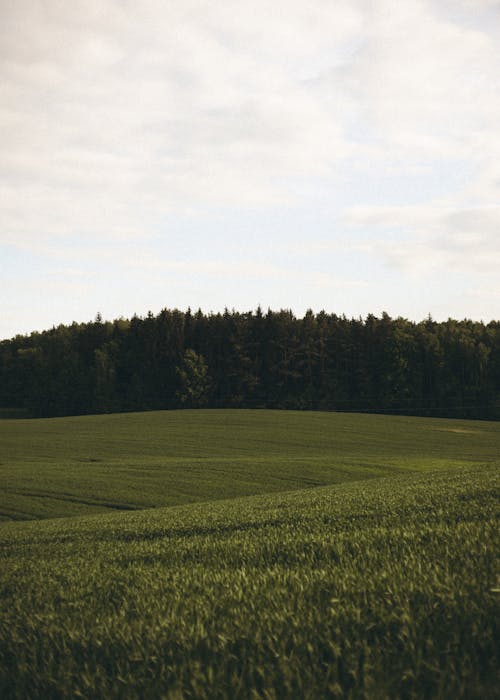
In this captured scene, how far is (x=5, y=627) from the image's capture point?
5.82 meters

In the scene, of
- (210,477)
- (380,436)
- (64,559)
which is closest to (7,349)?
(380,436)

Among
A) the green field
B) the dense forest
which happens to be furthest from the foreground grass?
the dense forest

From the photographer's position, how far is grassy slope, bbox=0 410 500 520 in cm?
3700

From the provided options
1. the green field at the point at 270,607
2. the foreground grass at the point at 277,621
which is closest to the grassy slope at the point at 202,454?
the green field at the point at 270,607

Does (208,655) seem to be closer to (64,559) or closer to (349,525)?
(349,525)

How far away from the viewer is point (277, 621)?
4852mm

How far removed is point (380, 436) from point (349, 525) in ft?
226

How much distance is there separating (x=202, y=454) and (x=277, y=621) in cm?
5573

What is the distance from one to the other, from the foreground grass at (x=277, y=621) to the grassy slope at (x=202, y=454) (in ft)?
88.6

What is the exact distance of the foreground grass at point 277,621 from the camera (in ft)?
13.0

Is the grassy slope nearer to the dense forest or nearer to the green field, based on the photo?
the green field

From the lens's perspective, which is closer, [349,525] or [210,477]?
[349,525]

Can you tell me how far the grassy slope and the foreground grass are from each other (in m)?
27.0

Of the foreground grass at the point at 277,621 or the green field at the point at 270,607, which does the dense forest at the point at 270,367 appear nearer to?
the green field at the point at 270,607
